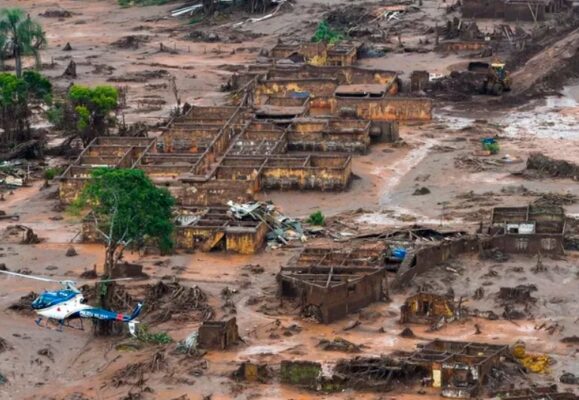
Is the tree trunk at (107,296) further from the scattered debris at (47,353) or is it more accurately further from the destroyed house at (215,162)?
the destroyed house at (215,162)

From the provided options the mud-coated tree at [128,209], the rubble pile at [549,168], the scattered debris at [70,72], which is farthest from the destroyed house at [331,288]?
the scattered debris at [70,72]

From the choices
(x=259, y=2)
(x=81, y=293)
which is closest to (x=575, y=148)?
(x=81, y=293)

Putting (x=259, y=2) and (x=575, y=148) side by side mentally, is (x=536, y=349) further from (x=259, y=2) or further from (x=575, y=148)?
(x=259, y=2)

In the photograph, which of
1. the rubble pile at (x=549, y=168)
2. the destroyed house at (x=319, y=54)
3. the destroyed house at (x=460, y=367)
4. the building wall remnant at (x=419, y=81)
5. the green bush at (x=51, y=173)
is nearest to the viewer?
the destroyed house at (x=460, y=367)

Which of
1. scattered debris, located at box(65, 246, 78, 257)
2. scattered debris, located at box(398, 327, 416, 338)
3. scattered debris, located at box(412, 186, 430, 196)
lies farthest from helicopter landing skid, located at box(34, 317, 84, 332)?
scattered debris, located at box(412, 186, 430, 196)

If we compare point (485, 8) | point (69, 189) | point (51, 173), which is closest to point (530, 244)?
point (69, 189)

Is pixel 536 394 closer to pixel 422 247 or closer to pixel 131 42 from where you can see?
pixel 422 247
